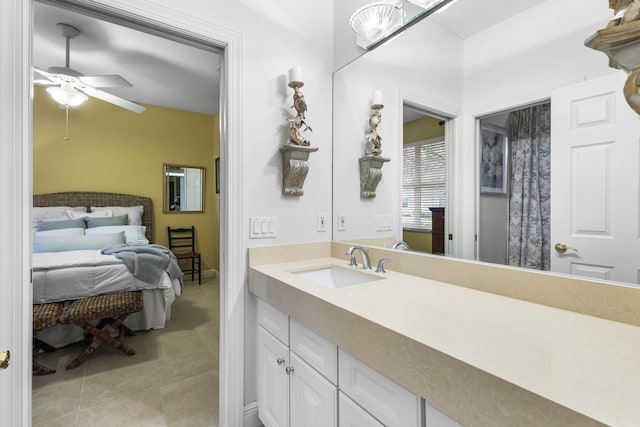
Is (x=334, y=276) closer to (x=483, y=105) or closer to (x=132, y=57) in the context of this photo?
(x=483, y=105)

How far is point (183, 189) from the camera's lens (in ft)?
16.7

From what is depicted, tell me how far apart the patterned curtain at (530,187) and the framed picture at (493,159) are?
0.03 metres

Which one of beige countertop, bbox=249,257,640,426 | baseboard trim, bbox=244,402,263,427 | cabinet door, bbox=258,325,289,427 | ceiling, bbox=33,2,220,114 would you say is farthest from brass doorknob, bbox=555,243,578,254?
ceiling, bbox=33,2,220,114

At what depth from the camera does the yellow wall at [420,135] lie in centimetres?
139

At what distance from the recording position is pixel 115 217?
163 inches

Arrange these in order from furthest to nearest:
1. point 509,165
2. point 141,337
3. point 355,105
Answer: point 141,337 → point 355,105 → point 509,165

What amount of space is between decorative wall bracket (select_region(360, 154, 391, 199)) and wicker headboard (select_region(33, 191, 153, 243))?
4103mm

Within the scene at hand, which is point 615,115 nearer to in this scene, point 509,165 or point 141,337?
point 509,165

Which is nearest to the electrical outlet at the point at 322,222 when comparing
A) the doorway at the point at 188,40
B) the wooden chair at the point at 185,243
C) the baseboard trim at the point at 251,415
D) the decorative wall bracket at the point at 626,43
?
the doorway at the point at 188,40

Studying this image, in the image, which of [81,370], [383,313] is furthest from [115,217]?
[383,313]

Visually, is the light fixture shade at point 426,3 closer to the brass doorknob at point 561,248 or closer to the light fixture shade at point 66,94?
the brass doorknob at point 561,248

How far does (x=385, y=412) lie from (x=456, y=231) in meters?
0.80

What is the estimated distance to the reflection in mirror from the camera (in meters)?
4.94

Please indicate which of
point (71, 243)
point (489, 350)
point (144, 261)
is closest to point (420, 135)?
point (489, 350)
